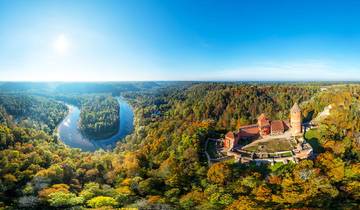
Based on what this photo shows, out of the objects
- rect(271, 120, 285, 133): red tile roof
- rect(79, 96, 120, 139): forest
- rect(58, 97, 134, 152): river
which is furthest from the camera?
rect(79, 96, 120, 139): forest

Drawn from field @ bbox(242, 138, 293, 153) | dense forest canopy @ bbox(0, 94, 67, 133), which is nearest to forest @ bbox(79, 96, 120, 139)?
dense forest canopy @ bbox(0, 94, 67, 133)

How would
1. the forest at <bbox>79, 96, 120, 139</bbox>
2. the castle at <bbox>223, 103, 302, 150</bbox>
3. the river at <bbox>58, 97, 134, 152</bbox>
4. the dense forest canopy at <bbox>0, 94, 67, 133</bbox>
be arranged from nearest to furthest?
the castle at <bbox>223, 103, 302, 150</bbox>
the dense forest canopy at <bbox>0, 94, 67, 133</bbox>
the river at <bbox>58, 97, 134, 152</bbox>
the forest at <bbox>79, 96, 120, 139</bbox>

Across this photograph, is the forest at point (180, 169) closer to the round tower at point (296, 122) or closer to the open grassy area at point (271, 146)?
the round tower at point (296, 122)

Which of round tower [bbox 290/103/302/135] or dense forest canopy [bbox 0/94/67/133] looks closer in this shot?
round tower [bbox 290/103/302/135]

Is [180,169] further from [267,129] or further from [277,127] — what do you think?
[277,127]

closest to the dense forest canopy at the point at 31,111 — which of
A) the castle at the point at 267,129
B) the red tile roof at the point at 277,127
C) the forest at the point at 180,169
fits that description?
the forest at the point at 180,169

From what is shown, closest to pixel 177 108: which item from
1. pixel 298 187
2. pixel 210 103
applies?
pixel 210 103

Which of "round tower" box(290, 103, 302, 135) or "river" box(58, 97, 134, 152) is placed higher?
"round tower" box(290, 103, 302, 135)

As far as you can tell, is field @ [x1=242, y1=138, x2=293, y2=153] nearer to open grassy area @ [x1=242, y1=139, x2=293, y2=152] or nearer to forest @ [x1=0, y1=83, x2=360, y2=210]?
open grassy area @ [x1=242, y1=139, x2=293, y2=152]
